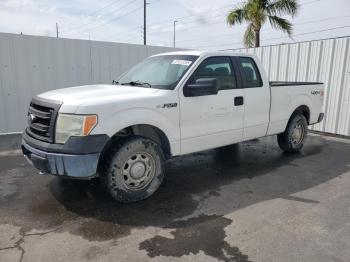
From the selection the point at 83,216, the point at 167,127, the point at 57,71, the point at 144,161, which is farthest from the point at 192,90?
the point at 57,71

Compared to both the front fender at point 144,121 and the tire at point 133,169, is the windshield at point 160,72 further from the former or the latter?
the tire at point 133,169

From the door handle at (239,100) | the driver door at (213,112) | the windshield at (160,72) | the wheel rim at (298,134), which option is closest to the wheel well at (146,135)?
the driver door at (213,112)

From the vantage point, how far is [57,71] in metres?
8.46

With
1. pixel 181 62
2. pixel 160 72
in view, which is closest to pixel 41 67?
pixel 160 72

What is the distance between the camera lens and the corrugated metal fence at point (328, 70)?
8.16 meters

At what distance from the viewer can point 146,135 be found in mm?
4387

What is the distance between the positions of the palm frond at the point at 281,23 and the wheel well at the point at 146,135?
1128cm

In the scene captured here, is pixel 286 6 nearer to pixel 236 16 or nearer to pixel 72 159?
pixel 236 16

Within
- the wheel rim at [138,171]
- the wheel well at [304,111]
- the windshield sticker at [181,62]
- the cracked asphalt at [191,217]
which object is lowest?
the cracked asphalt at [191,217]

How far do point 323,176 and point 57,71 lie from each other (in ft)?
22.2

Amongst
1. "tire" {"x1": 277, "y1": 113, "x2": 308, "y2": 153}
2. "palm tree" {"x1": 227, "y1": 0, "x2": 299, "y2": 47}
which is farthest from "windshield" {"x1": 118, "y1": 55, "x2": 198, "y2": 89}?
"palm tree" {"x1": 227, "y1": 0, "x2": 299, "y2": 47}

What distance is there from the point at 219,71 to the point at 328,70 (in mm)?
4875

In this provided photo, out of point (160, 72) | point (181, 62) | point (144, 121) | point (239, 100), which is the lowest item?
point (144, 121)

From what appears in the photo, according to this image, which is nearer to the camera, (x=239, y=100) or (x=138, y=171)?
(x=138, y=171)
